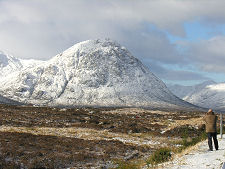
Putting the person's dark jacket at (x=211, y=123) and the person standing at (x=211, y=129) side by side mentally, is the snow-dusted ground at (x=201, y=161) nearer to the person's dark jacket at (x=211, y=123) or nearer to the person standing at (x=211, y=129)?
the person standing at (x=211, y=129)

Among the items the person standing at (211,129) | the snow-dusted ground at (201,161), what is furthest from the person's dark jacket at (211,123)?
the snow-dusted ground at (201,161)

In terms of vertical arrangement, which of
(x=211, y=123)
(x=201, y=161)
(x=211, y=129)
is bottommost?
(x=201, y=161)

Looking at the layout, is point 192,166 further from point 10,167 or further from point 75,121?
point 75,121

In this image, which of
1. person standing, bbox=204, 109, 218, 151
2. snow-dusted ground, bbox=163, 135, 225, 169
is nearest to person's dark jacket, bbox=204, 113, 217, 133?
person standing, bbox=204, 109, 218, 151

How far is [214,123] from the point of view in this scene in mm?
19891

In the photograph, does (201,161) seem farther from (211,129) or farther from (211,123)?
(211,123)

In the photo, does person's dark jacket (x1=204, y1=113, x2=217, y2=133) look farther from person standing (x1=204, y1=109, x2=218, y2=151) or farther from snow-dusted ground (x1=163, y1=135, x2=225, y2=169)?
snow-dusted ground (x1=163, y1=135, x2=225, y2=169)

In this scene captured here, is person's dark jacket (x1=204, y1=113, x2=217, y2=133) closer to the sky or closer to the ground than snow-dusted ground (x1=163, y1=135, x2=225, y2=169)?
closer to the sky

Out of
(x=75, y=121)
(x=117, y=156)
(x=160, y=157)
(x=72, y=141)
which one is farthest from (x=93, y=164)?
(x=75, y=121)

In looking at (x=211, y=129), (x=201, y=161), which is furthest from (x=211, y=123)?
(x=201, y=161)

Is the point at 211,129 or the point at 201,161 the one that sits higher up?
the point at 211,129

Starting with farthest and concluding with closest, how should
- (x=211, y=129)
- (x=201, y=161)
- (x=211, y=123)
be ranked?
1. (x=211, y=123)
2. (x=211, y=129)
3. (x=201, y=161)

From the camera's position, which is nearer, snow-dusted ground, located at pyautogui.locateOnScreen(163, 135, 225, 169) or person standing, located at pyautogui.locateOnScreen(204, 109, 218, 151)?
snow-dusted ground, located at pyautogui.locateOnScreen(163, 135, 225, 169)

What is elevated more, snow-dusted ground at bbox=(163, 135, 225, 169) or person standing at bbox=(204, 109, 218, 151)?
person standing at bbox=(204, 109, 218, 151)
